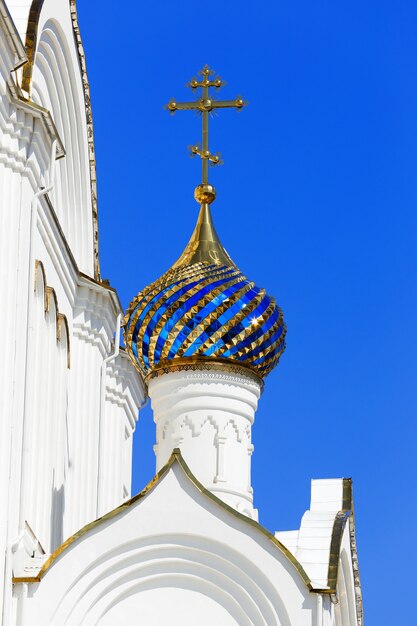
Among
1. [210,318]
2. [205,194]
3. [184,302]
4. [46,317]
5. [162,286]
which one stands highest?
[205,194]

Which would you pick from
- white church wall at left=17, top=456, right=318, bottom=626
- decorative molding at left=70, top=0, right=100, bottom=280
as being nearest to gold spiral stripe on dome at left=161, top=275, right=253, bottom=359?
decorative molding at left=70, top=0, right=100, bottom=280

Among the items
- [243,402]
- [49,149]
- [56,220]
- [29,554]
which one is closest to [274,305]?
[243,402]

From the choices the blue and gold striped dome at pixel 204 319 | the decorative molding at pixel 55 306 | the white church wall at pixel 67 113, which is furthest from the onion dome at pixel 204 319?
the white church wall at pixel 67 113

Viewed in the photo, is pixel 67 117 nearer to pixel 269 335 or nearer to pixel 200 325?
pixel 200 325

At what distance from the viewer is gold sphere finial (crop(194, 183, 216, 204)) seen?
16578 mm

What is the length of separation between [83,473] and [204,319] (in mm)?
1743

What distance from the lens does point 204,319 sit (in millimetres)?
15680

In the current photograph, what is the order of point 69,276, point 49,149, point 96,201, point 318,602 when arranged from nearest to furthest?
point 318,602 → point 49,149 → point 69,276 → point 96,201

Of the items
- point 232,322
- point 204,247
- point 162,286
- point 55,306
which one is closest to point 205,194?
point 204,247

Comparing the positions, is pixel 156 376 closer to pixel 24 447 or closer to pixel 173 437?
pixel 173 437

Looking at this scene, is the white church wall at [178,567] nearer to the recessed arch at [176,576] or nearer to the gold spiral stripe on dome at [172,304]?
the recessed arch at [176,576]

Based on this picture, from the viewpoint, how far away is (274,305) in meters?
16.2

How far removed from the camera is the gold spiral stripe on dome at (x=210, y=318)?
51.0ft

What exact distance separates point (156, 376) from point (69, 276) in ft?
3.94
